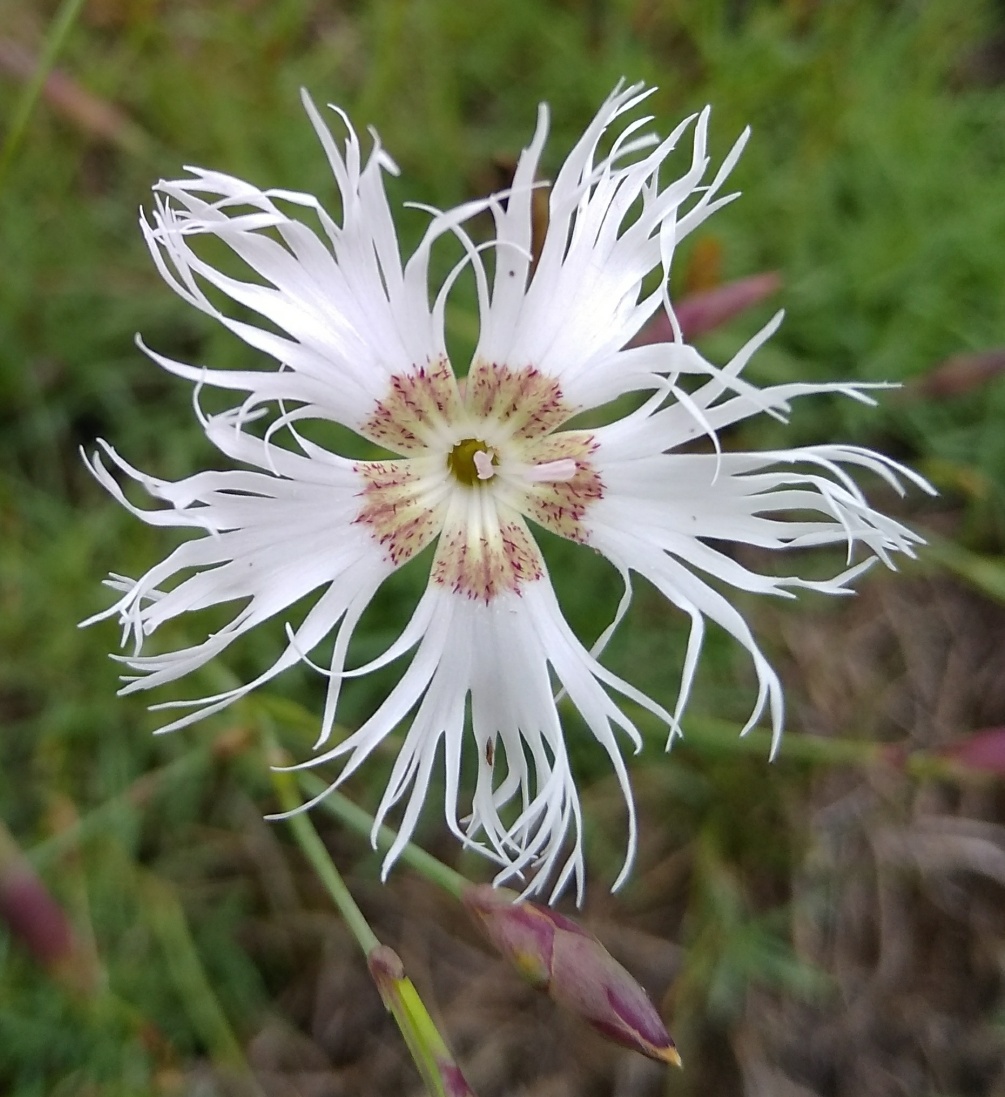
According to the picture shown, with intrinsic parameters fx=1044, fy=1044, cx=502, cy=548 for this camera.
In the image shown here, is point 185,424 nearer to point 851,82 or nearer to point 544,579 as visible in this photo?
point 544,579

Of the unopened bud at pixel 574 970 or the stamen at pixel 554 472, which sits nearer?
the unopened bud at pixel 574 970

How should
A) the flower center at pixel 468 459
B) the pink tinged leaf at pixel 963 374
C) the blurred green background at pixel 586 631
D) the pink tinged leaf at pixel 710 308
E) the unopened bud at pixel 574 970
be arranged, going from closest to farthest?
1. the unopened bud at pixel 574 970
2. the flower center at pixel 468 459
3. the pink tinged leaf at pixel 710 308
4. the pink tinged leaf at pixel 963 374
5. the blurred green background at pixel 586 631

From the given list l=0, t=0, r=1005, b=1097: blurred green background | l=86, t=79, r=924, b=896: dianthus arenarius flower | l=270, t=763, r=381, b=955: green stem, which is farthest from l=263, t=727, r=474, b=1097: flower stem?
l=0, t=0, r=1005, b=1097: blurred green background

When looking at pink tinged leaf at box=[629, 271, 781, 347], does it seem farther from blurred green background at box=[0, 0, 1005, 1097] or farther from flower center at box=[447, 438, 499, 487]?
blurred green background at box=[0, 0, 1005, 1097]

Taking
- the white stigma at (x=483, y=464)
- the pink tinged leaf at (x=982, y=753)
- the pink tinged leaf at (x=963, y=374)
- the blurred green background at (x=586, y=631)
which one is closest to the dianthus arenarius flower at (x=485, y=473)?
the white stigma at (x=483, y=464)

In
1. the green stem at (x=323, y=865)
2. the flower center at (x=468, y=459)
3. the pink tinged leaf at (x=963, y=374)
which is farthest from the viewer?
the pink tinged leaf at (x=963, y=374)

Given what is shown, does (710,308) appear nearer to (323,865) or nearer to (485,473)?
(485,473)

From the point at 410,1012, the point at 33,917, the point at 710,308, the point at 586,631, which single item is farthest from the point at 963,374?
the point at 33,917

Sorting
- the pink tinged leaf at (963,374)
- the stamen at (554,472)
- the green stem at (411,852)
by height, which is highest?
the pink tinged leaf at (963,374)

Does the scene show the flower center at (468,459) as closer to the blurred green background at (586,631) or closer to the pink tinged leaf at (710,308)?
the pink tinged leaf at (710,308)
